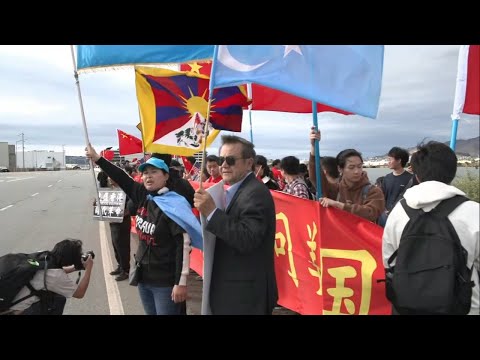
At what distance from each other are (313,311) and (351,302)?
0.48 metres

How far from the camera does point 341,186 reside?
380 centimetres

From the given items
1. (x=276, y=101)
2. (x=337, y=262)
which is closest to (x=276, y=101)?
(x=276, y=101)

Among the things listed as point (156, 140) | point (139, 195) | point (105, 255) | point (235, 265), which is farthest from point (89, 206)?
point (235, 265)

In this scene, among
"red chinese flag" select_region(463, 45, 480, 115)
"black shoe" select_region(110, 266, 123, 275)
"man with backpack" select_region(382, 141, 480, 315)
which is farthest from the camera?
"black shoe" select_region(110, 266, 123, 275)

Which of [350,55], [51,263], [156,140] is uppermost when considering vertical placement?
[350,55]

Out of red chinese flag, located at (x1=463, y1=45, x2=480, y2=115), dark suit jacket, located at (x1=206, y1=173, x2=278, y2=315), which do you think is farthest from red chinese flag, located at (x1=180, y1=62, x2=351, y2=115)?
dark suit jacket, located at (x1=206, y1=173, x2=278, y2=315)

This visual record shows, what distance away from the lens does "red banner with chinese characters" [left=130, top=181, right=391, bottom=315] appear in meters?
3.32

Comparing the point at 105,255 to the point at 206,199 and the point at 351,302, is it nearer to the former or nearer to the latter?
the point at 351,302

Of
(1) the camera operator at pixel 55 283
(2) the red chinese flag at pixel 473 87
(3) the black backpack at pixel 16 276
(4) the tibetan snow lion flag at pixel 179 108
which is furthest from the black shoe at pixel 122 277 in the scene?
(2) the red chinese flag at pixel 473 87

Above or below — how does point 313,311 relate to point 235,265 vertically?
below

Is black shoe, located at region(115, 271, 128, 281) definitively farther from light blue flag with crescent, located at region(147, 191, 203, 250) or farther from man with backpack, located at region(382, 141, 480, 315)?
man with backpack, located at region(382, 141, 480, 315)

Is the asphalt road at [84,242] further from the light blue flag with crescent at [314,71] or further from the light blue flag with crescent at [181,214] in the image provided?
the light blue flag with crescent at [314,71]

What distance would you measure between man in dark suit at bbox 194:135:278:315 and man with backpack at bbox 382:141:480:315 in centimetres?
74

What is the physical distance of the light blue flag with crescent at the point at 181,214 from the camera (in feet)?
9.84
